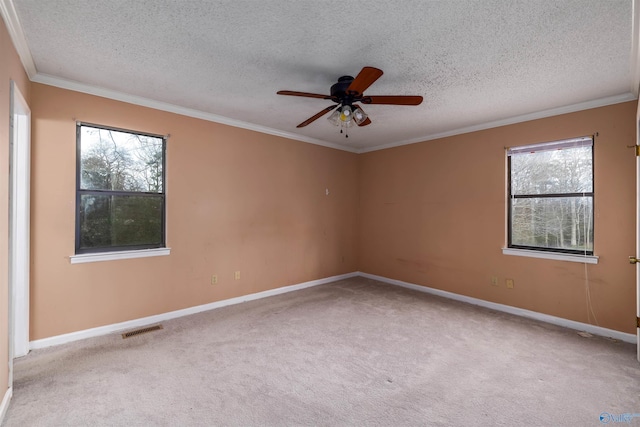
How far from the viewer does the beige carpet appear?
71.5 inches

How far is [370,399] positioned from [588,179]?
3.27 metres

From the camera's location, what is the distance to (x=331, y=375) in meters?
2.25

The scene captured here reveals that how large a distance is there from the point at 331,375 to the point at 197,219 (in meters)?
2.39

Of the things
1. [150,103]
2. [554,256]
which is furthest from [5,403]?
[554,256]

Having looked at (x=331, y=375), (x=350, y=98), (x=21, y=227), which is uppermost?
(x=350, y=98)

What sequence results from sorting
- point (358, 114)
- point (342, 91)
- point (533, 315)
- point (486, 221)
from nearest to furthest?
1. point (342, 91)
2. point (358, 114)
3. point (533, 315)
4. point (486, 221)

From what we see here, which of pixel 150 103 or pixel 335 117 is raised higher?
pixel 150 103

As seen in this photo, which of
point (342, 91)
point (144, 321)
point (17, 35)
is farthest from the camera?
point (144, 321)

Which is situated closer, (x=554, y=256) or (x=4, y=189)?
(x=4, y=189)

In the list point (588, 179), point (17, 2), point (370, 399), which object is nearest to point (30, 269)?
point (17, 2)

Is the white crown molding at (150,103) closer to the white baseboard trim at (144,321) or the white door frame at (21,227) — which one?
the white door frame at (21,227)

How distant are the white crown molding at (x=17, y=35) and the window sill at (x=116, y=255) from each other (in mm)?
1668

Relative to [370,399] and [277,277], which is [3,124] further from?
[277,277]

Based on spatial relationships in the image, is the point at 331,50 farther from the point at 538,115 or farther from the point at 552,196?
the point at 552,196
